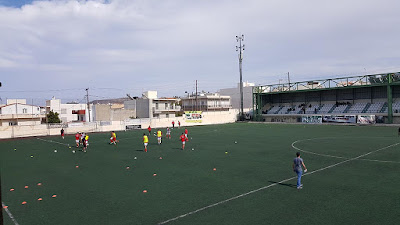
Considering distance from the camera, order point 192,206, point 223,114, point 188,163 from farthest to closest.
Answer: point 223,114 < point 188,163 < point 192,206

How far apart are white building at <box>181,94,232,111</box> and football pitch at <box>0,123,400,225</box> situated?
206 feet

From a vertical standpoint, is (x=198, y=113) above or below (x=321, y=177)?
above

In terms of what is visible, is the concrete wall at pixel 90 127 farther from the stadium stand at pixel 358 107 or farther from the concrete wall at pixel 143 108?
the stadium stand at pixel 358 107

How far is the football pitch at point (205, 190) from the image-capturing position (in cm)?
930

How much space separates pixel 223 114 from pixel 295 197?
5464 centimetres

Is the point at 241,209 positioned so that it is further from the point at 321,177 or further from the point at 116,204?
the point at 321,177

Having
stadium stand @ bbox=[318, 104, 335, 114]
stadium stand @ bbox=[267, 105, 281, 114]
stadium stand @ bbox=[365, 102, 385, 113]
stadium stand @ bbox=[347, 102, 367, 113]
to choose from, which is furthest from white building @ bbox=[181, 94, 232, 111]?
stadium stand @ bbox=[365, 102, 385, 113]

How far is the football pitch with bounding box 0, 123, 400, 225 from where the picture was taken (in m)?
9.30

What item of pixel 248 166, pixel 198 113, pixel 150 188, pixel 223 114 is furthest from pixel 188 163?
pixel 223 114

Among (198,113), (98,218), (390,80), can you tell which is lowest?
(98,218)

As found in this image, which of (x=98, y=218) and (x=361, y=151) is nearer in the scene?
(x=98, y=218)

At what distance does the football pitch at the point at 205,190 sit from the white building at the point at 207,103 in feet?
206

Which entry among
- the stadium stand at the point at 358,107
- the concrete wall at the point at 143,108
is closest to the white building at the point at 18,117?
the concrete wall at the point at 143,108

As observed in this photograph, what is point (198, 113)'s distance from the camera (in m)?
60.8
